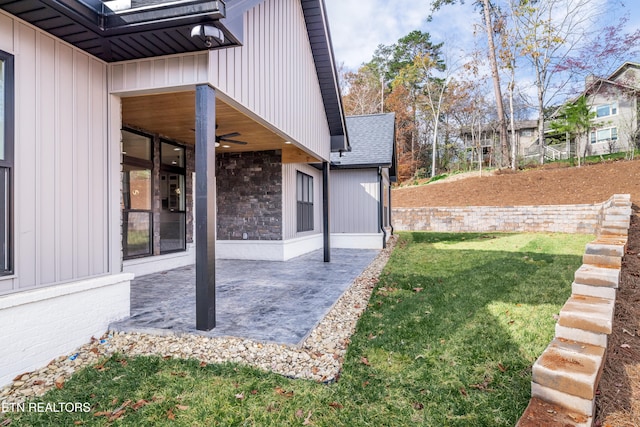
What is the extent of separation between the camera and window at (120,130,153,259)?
6.24 m

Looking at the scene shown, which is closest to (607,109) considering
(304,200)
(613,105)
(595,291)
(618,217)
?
(613,105)

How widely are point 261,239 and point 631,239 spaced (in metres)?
7.41

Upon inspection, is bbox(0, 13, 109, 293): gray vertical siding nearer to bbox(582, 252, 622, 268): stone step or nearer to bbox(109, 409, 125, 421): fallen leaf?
bbox(109, 409, 125, 421): fallen leaf

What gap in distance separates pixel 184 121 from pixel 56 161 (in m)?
2.96

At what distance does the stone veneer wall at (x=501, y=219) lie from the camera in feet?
41.3

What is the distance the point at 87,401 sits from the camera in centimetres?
259

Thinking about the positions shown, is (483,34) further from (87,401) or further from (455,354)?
(87,401)

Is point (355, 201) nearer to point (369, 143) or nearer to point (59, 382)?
point (369, 143)

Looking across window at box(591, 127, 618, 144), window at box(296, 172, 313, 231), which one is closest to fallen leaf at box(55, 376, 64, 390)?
window at box(296, 172, 313, 231)

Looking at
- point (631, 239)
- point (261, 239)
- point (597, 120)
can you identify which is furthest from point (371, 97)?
point (631, 239)

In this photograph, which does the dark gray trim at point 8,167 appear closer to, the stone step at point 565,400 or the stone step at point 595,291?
the stone step at point 565,400

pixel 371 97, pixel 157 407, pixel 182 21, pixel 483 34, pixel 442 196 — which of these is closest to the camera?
pixel 157 407

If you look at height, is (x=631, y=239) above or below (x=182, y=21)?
below

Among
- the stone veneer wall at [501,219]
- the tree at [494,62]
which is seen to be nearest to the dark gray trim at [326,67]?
the stone veneer wall at [501,219]
